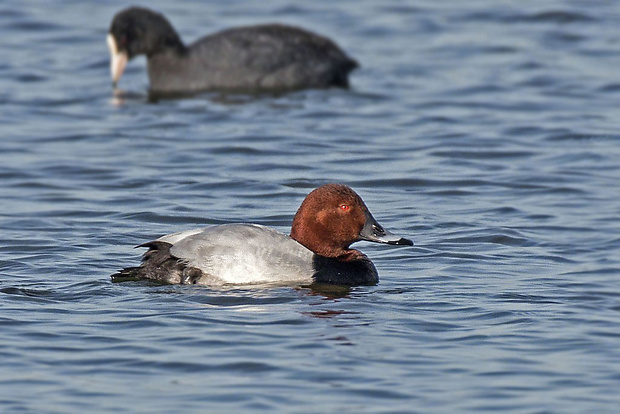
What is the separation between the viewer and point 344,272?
8.61 m

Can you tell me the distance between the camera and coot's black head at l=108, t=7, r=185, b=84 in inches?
604

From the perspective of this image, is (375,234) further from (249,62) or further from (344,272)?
(249,62)

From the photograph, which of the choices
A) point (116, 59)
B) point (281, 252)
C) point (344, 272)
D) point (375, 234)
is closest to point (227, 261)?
point (281, 252)

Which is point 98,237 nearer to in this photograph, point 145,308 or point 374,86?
point 145,308

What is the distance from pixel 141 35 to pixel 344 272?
7604 mm

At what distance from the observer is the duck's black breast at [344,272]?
8.55 meters

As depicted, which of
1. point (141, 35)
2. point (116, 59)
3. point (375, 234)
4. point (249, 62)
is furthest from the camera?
point (116, 59)

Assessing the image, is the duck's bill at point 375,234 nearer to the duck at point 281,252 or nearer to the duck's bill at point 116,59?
the duck at point 281,252

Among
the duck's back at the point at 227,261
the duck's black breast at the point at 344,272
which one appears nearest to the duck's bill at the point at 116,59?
the duck's back at the point at 227,261

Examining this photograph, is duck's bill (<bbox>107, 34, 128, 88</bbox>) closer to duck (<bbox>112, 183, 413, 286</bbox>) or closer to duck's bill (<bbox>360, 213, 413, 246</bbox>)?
duck (<bbox>112, 183, 413, 286</bbox>)

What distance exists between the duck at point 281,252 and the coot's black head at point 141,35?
23.0ft

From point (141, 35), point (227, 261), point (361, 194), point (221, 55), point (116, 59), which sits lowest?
point (361, 194)

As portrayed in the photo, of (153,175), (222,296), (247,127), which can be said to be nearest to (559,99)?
(247,127)

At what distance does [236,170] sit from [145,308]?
4.88m
